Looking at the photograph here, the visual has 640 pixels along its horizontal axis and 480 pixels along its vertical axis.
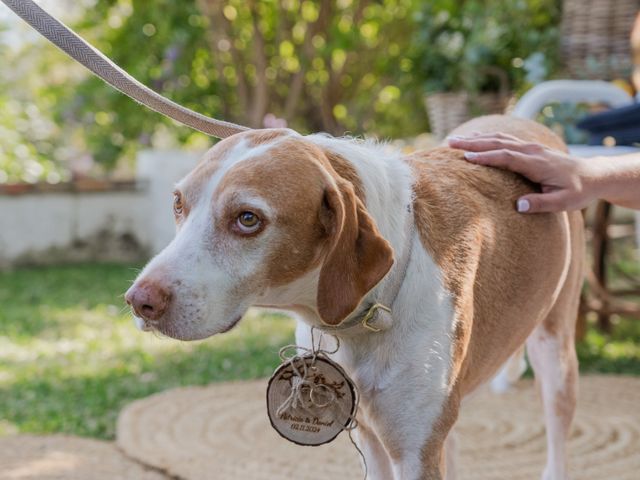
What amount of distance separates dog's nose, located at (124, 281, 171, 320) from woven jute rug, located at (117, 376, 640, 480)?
4.80 ft

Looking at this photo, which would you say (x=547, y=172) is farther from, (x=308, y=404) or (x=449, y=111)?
(x=449, y=111)

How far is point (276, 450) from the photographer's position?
3.19 metres

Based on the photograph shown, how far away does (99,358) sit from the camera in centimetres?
444

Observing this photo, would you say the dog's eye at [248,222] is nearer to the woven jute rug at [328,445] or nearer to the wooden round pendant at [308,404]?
the wooden round pendant at [308,404]

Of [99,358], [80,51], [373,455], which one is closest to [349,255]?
[373,455]

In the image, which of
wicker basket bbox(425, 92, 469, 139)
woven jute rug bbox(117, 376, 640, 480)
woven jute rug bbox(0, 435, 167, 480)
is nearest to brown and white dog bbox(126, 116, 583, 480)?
woven jute rug bbox(117, 376, 640, 480)

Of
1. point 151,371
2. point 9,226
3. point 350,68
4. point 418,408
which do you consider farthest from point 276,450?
point 350,68

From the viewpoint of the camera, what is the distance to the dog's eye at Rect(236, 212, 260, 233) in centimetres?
160

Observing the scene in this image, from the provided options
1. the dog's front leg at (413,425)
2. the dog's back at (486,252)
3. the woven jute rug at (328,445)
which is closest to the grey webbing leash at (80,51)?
the dog's back at (486,252)

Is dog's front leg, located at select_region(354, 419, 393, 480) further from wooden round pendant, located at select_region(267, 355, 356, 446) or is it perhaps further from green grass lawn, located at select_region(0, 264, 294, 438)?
green grass lawn, located at select_region(0, 264, 294, 438)

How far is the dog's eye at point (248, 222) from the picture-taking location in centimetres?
160

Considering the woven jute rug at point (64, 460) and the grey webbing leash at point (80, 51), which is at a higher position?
the grey webbing leash at point (80, 51)

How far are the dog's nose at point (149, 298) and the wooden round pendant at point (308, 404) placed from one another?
412mm

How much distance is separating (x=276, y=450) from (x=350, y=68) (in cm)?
572
